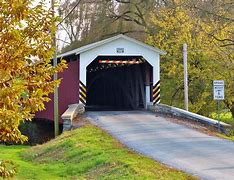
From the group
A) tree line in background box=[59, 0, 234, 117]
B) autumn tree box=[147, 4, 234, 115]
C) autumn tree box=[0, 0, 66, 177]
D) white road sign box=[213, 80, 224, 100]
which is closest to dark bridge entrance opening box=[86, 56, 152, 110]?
tree line in background box=[59, 0, 234, 117]

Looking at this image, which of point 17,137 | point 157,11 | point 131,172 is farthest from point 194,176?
point 157,11

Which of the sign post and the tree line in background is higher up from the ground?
the tree line in background

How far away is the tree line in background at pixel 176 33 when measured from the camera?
24.1 m

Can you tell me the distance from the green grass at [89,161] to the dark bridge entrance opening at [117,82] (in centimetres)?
786

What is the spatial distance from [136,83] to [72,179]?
47.8 feet

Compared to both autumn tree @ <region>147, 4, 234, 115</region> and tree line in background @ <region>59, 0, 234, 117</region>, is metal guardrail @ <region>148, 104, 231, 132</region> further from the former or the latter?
autumn tree @ <region>147, 4, 234, 115</region>

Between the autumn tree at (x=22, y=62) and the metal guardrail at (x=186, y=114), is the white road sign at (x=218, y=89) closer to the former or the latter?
the metal guardrail at (x=186, y=114)

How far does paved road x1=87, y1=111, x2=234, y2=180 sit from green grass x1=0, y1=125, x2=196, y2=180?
445 mm

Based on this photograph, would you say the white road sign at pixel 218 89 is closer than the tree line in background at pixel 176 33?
Yes

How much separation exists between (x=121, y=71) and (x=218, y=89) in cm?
1118

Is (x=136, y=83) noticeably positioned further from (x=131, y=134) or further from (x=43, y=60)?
(x=43, y=60)

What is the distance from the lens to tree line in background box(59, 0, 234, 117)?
24078mm

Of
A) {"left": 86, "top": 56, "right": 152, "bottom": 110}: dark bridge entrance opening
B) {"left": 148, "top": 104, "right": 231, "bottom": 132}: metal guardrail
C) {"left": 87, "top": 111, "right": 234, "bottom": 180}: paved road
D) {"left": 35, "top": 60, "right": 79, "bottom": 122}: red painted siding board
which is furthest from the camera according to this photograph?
{"left": 86, "top": 56, "right": 152, "bottom": 110}: dark bridge entrance opening

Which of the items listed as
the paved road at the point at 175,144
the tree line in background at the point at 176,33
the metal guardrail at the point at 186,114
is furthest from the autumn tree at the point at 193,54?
the paved road at the point at 175,144
